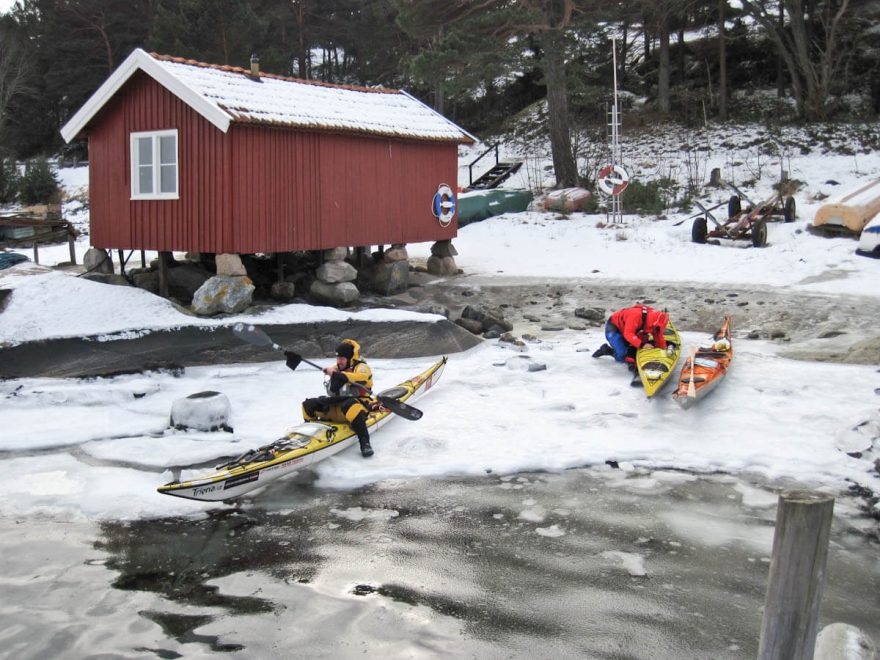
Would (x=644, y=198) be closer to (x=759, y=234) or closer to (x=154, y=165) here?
(x=759, y=234)

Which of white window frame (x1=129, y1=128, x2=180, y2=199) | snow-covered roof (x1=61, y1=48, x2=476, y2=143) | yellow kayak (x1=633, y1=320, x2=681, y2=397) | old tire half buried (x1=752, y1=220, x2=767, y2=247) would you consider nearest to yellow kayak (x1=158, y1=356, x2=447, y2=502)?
yellow kayak (x1=633, y1=320, x2=681, y2=397)

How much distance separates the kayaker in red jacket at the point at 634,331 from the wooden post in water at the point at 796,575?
24.4 feet

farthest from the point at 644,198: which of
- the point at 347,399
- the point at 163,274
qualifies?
the point at 347,399

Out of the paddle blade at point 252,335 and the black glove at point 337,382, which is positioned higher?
the paddle blade at point 252,335

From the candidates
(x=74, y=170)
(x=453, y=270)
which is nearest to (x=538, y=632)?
(x=453, y=270)

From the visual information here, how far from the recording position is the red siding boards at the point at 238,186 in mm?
12867

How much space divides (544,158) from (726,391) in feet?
74.0

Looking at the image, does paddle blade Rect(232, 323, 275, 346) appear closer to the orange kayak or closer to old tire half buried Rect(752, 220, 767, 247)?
the orange kayak

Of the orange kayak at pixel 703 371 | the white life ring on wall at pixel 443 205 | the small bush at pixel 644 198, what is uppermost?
the small bush at pixel 644 198

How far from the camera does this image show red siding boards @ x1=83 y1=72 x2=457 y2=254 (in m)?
12.9

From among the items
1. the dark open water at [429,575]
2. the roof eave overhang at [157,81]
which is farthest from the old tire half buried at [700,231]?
the dark open water at [429,575]

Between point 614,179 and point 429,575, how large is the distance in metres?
17.1

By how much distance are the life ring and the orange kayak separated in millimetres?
10754

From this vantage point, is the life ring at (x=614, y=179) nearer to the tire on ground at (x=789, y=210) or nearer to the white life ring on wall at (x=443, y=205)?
the tire on ground at (x=789, y=210)
